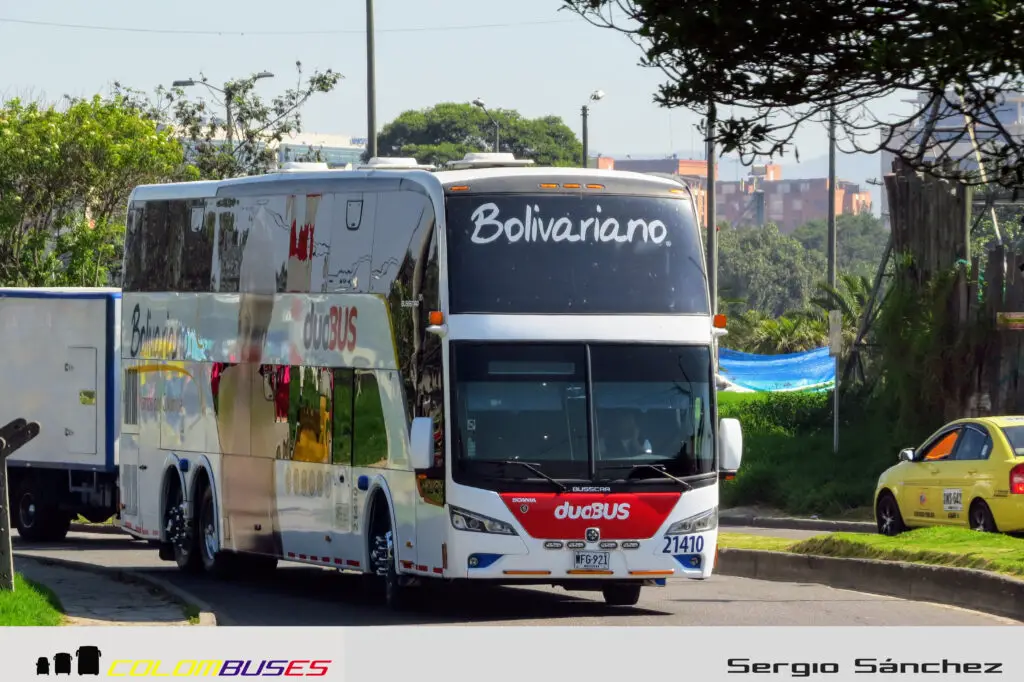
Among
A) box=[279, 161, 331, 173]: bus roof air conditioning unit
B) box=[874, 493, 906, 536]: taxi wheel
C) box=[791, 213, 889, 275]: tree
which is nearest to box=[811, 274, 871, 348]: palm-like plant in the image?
box=[874, 493, 906, 536]: taxi wheel

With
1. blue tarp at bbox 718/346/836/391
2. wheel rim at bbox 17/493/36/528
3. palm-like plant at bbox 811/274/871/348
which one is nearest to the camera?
wheel rim at bbox 17/493/36/528

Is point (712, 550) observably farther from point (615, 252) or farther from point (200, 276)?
point (200, 276)

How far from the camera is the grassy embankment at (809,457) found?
3083cm

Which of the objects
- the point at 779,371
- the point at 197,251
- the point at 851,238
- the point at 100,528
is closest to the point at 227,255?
the point at 197,251

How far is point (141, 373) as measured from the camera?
22.5 meters

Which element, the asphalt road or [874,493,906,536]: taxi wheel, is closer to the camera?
the asphalt road

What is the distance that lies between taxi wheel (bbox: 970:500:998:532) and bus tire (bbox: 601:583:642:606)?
226 inches

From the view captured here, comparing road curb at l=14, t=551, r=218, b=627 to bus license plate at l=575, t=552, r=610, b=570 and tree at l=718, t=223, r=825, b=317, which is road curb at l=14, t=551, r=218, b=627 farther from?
tree at l=718, t=223, r=825, b=317

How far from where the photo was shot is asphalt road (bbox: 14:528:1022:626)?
51.2 feet

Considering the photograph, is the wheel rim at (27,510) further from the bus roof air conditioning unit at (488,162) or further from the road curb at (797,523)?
the bus roof air conditioning unit at (488,162)

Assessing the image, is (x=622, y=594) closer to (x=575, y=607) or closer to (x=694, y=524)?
(x=575, y=607)

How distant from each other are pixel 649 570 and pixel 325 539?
352cm

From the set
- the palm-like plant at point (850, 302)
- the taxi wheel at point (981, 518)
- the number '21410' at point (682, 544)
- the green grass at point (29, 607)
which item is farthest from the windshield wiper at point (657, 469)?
the palm-like plant at point (850, 302)

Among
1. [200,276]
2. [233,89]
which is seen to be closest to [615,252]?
[200,276]
